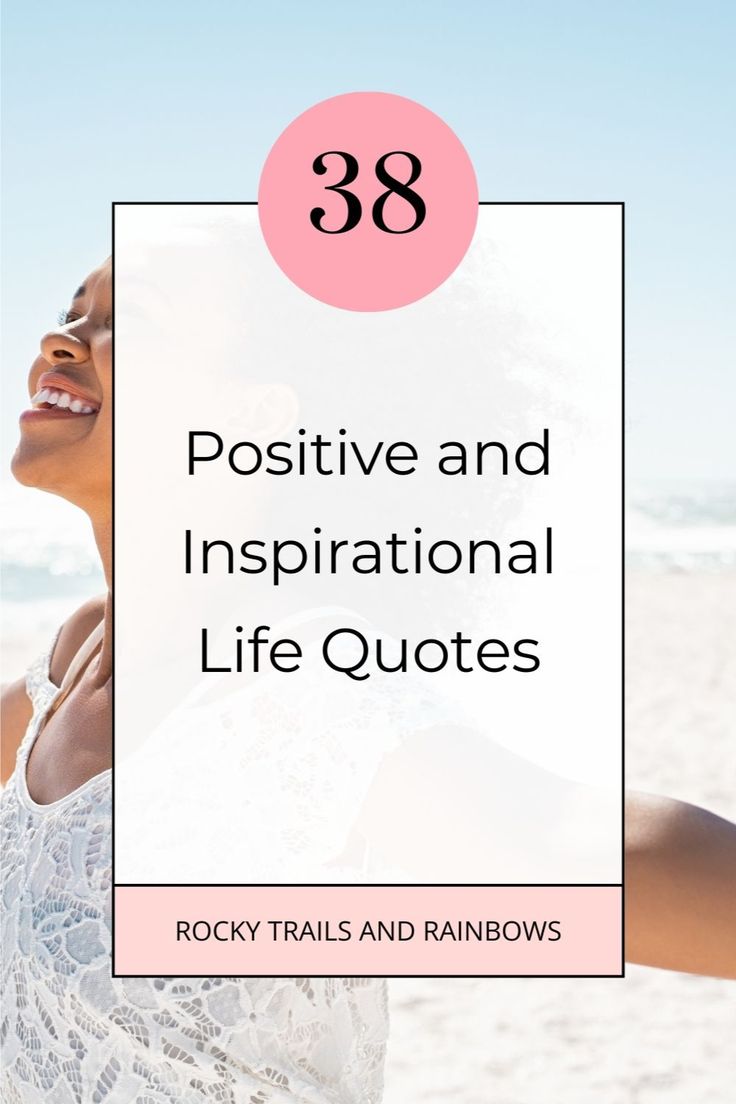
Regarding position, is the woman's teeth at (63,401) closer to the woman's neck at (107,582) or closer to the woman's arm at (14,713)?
the woman's neck at (107,582)

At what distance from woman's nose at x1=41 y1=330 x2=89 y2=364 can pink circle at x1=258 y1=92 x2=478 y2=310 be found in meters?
0.34

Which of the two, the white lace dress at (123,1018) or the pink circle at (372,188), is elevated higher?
the pink circle at (372,188)

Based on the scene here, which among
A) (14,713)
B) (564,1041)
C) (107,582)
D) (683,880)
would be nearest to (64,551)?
(564,1041)

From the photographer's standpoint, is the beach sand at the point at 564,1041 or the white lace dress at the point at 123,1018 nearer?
the white lace dress at the point at 123,1018

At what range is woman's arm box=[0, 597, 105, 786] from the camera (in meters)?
1.17

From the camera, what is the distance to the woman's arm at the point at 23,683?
1.17m

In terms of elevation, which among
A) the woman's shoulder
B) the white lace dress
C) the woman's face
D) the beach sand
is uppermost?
the woman's face

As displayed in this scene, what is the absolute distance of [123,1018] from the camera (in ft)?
2.70

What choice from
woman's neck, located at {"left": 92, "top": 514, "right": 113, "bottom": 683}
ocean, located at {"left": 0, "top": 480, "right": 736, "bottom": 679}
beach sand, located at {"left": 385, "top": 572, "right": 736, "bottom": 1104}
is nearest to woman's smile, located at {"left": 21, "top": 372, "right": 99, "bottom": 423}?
woman's neck, located at {"left": 92, "top": 514, "right": 113, "bottom": 683}

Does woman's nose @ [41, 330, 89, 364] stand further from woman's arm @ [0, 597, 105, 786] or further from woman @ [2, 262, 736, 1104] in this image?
woman's arm @ [0, 597, 105, 786]

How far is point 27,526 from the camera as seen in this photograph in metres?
14.1

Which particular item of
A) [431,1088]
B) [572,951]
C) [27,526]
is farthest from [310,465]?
[27,526]

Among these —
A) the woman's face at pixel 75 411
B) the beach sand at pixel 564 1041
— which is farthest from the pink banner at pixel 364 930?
the beach sand at pixel 564 1041

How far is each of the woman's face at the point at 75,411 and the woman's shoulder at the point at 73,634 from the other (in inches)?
9.6
